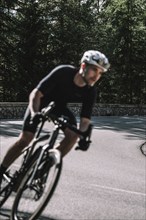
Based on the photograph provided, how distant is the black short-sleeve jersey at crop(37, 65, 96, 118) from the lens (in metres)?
4.63

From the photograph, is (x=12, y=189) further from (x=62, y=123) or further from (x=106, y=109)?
(x=106, y=109)

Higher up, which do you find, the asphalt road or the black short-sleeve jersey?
the black short-sleeve jersey

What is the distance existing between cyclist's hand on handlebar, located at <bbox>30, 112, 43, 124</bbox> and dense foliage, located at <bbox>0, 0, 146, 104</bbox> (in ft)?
118

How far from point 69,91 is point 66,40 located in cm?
3941

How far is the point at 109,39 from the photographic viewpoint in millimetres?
45844

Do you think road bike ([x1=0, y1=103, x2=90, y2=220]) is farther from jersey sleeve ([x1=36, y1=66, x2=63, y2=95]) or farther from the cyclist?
jersey sleeve ([x1=36, y1=66, x2=63, y2=95])

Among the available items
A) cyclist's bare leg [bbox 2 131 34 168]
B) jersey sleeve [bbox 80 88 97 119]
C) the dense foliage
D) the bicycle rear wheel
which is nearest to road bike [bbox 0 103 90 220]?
the bicycle rear wheel

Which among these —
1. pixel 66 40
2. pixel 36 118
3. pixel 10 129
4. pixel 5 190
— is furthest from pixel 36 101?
pixel 66 40

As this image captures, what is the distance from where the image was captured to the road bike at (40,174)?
416 centimetres

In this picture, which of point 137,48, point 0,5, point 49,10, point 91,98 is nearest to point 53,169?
point 91,98

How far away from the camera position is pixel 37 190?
4.48 meters

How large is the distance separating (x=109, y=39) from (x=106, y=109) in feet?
32.8

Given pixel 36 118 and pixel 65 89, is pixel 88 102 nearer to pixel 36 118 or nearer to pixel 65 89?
pixel 65 89

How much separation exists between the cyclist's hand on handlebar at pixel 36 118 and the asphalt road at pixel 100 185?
8.24ft
